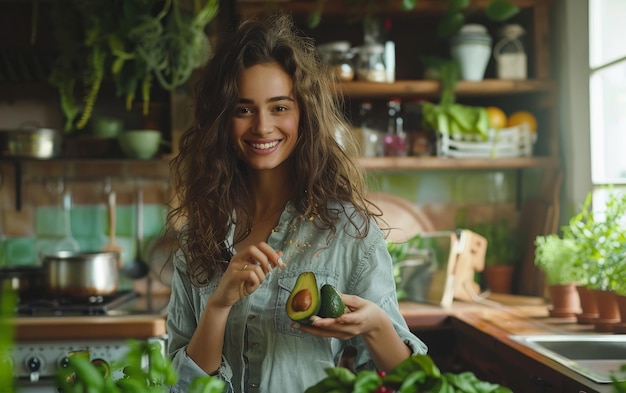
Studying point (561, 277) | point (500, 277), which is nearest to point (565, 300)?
point (561, 277)

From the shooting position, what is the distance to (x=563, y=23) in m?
2.93

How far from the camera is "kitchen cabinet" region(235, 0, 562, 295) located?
2932 mm

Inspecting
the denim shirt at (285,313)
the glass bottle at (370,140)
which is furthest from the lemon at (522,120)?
the denim shirt at (285,313)

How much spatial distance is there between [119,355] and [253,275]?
1.35 meters

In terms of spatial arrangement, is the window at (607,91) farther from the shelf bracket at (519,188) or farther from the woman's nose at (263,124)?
the woman's nose at (263,124)

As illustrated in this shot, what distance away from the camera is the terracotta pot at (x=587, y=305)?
2.21 m

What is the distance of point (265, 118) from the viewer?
1404mm

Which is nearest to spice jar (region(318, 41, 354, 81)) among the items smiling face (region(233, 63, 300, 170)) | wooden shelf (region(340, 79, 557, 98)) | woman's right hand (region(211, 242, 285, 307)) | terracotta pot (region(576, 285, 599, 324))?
wooden shelf (region(340, 79, 557, 98))

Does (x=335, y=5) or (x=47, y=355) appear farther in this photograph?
(x=335, y=5)

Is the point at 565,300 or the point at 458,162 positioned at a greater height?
the point at 458,162

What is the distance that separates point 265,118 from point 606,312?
4.26 feet

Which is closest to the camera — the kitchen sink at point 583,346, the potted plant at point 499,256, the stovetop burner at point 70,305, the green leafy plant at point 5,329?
the green leafy plant at point 5,329

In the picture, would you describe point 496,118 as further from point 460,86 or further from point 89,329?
point 89,329

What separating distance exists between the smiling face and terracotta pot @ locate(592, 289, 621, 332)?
119cm
